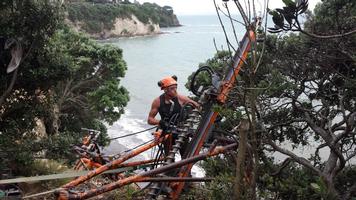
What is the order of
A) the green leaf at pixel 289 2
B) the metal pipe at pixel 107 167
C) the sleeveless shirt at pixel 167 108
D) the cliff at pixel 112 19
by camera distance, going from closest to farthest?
the green leaf at pixel 289 2 < the metal pipe at pixel 107 167 < the sleeveless shirt at pixel 167 108 < the cliff at pixel 112 19

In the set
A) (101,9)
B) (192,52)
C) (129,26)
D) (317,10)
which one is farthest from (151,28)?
(317,10)

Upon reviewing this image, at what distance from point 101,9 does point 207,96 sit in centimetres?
9357

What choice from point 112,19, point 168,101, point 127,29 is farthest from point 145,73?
point 168,101

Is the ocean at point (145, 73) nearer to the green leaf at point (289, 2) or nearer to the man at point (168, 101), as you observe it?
the man at point (168, 101)

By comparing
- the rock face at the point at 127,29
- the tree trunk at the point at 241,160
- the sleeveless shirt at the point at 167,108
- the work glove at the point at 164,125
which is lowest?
the rock face at the point at 127,29

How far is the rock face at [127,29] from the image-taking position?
9638cm

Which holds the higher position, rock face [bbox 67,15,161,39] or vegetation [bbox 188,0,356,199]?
vegetation [bbox 188,0,356,199]

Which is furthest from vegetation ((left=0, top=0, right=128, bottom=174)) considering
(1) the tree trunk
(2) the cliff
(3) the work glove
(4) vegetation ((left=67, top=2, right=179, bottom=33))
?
(2) the cliff

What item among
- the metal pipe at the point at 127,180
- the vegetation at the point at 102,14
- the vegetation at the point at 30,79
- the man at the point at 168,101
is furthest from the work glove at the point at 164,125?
the vegetation at the point at 102,14

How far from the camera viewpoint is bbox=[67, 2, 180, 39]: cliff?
88938 mm

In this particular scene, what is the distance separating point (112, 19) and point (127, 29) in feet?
21.3

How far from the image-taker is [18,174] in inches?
357

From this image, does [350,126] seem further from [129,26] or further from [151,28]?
[151,28]

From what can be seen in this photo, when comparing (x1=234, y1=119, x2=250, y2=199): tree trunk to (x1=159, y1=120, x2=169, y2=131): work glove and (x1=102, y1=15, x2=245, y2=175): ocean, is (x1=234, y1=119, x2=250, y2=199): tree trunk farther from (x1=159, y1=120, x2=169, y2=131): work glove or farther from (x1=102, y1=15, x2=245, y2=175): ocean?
(x1=102, y1=15, x2=245, y2=175): ocean
